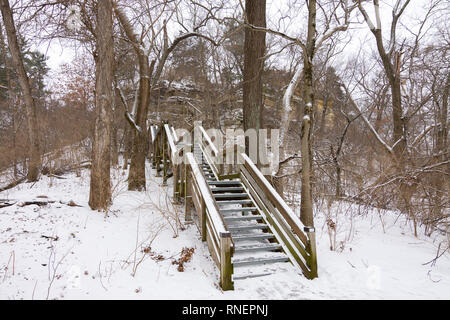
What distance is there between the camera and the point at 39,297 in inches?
132

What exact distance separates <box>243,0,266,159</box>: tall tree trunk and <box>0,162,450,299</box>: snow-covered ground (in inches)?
126

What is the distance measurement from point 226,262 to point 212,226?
89 centimetres

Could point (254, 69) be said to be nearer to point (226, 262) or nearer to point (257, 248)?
point (257, 248)

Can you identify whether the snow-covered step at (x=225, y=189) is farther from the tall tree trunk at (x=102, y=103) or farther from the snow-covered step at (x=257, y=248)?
the tall tree trunk at (x=102, y=103)

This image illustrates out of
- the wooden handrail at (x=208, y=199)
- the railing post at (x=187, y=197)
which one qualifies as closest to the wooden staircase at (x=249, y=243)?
the wooden handrail at (x=208, y=199)

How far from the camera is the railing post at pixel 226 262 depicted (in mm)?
3883

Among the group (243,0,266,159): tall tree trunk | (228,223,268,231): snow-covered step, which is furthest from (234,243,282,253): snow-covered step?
(243,0,266,159): tall tree trunk

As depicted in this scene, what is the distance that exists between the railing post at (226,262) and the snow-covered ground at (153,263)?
0.13 m

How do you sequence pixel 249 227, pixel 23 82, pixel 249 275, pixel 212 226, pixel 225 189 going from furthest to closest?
pixel 23 82
pixel 225 189
pixel 249 227
pixel 212 226
pixel 249 275

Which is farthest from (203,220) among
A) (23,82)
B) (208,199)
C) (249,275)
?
(23,82)

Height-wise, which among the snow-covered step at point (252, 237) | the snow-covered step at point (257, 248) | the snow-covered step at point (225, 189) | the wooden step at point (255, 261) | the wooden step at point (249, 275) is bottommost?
the wooden step at point (249, 275)

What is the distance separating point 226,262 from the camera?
388 cm

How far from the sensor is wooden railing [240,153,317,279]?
4.32 m
